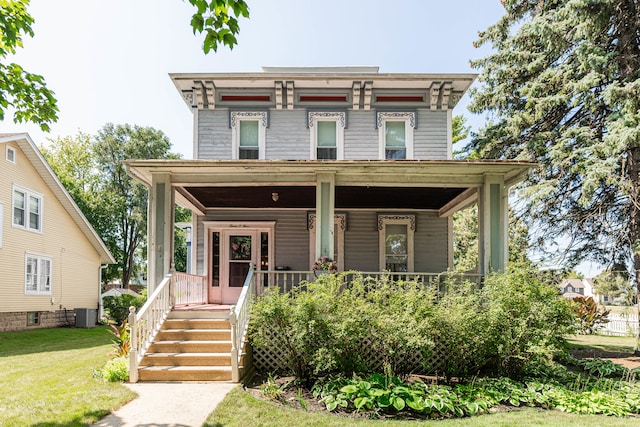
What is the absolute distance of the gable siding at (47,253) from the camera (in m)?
16.8

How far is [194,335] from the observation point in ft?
27.4

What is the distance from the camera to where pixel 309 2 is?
8836 mm

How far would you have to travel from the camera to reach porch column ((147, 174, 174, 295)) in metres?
9.05

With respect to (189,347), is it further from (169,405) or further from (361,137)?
(361,137)

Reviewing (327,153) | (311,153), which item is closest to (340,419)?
(311,153)

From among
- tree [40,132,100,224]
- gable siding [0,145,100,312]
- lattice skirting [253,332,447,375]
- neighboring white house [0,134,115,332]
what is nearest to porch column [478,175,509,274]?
lattice skirting [253,332,447,375]

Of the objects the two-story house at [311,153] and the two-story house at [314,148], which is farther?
the two-story house at [314,148]

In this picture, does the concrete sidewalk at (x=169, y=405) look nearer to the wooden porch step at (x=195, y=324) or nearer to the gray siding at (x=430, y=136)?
the wooden porch step at (x=195, y=324)

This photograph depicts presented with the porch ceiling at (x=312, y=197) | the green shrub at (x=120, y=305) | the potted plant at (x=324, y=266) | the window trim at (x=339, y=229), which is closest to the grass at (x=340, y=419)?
the potted plant at (x=324, y=266)

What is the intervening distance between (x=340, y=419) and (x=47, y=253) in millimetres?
17788

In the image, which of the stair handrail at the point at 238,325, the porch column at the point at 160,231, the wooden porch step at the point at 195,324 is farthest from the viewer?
the porch column at the point at 160,231

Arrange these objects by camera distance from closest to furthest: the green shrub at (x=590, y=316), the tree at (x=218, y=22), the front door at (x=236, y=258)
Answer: the tree at (x=218, y=22) → the front door at (x=236, y=258) → the green shrub at (x=590, y=316)

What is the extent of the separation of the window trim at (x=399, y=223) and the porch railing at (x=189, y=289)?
493 centimetres

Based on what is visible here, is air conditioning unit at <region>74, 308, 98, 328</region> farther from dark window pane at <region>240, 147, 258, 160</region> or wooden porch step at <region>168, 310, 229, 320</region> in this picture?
wooden porch step at <region>168, 310, 229, 320</region>
